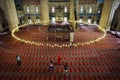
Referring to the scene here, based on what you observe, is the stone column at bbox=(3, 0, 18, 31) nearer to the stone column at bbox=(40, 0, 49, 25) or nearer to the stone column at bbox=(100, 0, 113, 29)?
the stone column at bbox=(40, 0, 49, 25)

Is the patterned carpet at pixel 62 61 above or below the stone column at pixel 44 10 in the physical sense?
below

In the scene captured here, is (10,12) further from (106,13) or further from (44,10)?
(106,13)

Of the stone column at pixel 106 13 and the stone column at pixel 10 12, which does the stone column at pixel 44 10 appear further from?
the stone column at pixel 106 13

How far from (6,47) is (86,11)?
2257cm

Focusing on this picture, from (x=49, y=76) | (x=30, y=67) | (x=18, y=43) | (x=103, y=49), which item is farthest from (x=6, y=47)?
(x=103, y=49)

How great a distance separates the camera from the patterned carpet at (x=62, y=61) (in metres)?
9.68

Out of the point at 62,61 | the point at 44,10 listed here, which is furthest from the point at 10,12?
the point at 62,61

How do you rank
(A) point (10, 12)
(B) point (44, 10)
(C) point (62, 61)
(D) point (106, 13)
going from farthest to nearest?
(B) point (44, 10)
(D) point (106, 13)
(A) point (10, 12)
(C) point (62, 61)

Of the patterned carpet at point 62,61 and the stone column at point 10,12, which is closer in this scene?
the patterned carpet at point 62,61

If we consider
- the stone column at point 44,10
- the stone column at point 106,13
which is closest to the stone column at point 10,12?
the stone column at point 44,10

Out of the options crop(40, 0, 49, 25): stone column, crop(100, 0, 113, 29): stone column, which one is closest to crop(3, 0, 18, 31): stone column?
crop(40, 0, 49, 25): stone column

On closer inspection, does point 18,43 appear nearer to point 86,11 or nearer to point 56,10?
point 56,10

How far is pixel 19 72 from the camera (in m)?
10.0

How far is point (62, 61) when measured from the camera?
11969mm
